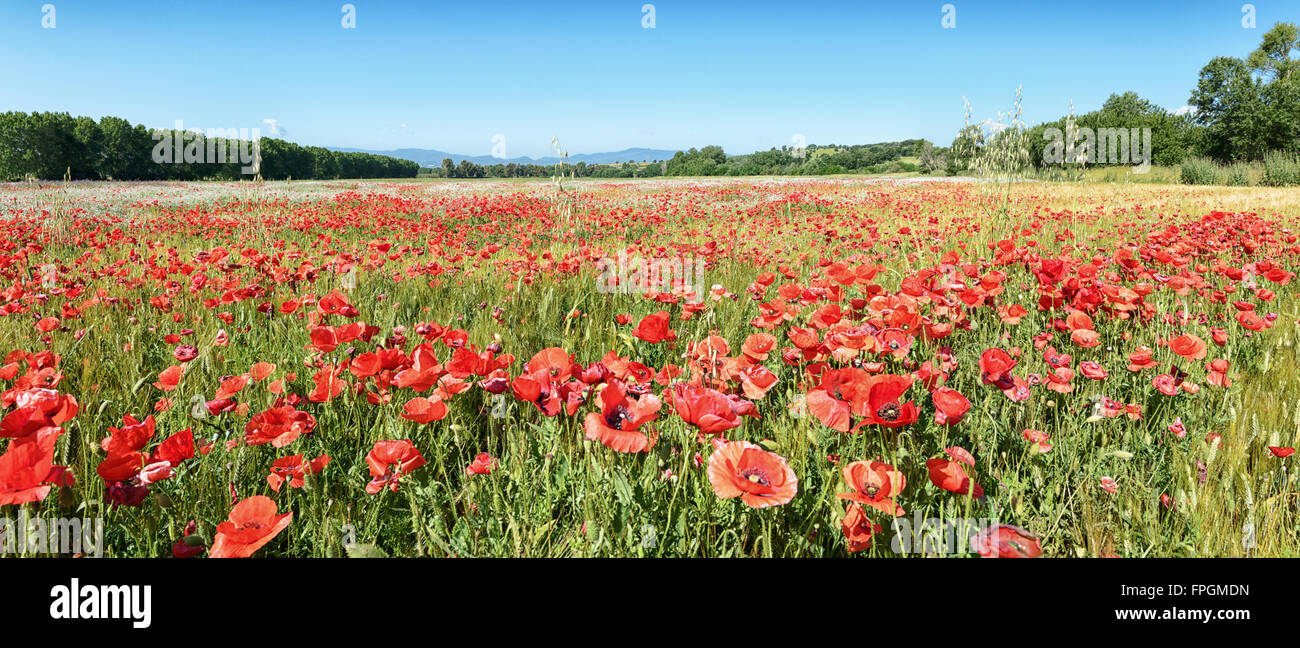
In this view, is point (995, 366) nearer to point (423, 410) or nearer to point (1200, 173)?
point (423, 410)

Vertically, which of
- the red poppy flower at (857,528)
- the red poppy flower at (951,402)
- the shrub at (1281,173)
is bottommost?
the red poppy flower at (857,528)

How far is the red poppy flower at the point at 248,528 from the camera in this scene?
912 mm

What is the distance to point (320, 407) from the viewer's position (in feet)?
Answer: 6.03

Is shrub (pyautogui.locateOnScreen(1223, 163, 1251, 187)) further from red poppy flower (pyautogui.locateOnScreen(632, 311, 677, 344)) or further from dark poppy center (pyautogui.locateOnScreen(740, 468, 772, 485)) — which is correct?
dark poppy center (pyautogui.locateOnScreen(740, 468, 772, 485))

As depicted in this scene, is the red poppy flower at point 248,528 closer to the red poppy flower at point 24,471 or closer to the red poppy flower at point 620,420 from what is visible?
the red poppy flower at point 24,471

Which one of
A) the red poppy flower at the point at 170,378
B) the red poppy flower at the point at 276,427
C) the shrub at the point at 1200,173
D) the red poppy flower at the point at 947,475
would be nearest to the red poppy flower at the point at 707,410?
the red poppy flower at the point at 947,475

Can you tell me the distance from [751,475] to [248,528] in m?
0.89

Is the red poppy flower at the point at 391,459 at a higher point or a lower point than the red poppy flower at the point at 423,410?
lower

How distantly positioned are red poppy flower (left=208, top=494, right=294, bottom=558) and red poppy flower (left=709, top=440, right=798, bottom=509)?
0.71 meters

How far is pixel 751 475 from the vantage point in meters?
1.04

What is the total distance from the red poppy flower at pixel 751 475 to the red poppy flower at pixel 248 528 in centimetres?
71

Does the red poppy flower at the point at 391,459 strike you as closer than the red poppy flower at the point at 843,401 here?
No

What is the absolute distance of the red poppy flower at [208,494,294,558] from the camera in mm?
912
